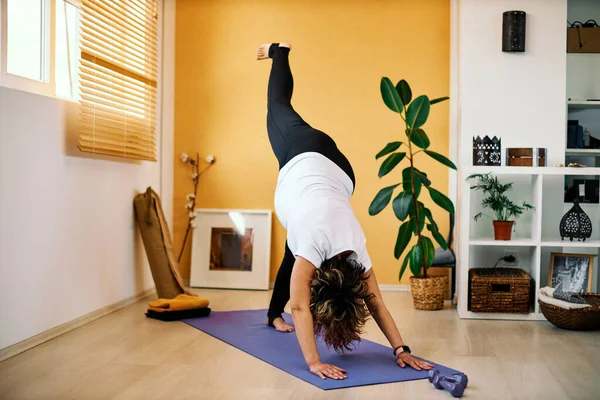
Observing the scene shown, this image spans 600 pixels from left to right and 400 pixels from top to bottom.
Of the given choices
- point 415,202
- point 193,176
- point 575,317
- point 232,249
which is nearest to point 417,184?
point 415,202

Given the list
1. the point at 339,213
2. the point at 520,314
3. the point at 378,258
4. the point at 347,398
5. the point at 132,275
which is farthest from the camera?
the point at 378,258

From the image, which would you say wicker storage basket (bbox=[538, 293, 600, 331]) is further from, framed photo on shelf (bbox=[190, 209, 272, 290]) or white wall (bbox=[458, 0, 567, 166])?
framed photo on shelf (bbox=[190, 209, 272, 290])

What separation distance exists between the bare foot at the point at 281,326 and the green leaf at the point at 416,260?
109 cm

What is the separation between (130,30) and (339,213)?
7.70 ft

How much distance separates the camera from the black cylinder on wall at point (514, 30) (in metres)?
4.28

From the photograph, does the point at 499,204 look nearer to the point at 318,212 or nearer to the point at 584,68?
the point at 584,68

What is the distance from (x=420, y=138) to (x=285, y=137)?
1.30 metres

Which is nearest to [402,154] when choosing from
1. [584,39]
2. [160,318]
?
[584,39]

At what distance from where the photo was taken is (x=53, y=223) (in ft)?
11.3

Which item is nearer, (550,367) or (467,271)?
(550,367)

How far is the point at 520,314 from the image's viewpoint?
414 cm

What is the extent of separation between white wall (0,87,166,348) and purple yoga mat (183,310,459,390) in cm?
70

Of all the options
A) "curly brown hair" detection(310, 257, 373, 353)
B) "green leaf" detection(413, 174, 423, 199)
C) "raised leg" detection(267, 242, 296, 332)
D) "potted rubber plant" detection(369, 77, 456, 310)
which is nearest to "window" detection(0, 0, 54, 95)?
"raised leg" detection(267, 242, 296, 332)

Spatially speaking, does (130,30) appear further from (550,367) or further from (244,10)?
(550,367)
